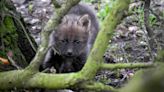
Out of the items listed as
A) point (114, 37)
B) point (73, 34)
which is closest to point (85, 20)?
point (73, 34)

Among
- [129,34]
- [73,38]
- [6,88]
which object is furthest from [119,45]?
[6,88]

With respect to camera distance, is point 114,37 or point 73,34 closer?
point 73,34

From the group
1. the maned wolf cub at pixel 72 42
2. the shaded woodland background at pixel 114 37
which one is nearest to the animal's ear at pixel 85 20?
the maned wolf cub at pixel 72 42

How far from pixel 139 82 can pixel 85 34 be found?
4069 mm

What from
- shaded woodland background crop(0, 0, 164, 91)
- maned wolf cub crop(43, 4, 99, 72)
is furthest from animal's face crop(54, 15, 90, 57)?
shaded woodland background crop(0, 0, 164, 91)

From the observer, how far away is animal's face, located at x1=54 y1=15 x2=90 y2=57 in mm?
4422

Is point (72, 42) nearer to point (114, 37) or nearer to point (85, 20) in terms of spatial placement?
point (85, 20)

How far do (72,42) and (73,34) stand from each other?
0.34ft

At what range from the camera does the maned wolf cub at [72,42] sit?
14.1 feet

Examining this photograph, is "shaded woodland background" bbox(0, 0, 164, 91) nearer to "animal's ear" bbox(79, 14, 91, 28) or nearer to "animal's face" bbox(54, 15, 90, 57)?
"animal's face" bbox(54, 15, 90, 57)

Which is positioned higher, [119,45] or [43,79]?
[43,79]

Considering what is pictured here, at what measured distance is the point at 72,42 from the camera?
4.49 metres

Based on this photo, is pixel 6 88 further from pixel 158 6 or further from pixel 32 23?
pixel 158 6

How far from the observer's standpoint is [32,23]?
6023 millimetres
